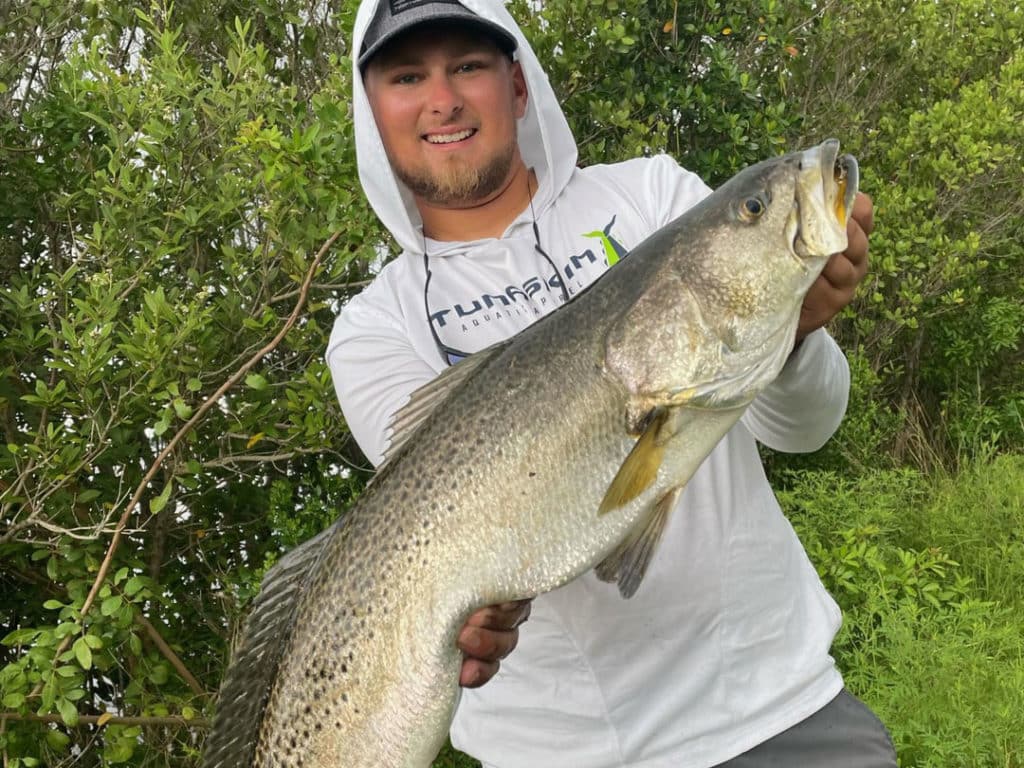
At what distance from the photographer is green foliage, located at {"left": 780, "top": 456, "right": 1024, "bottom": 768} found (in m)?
4.09

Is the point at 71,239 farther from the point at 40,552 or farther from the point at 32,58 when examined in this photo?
the point at 40,552

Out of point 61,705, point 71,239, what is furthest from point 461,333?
point 71,239

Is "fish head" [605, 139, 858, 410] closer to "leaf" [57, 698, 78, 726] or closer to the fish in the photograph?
the fish

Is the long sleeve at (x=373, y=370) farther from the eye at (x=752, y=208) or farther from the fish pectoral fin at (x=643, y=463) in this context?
the eye at (x=752, y=208)

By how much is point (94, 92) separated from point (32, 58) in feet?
2.84

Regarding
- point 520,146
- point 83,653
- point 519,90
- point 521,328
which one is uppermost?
point 519,90

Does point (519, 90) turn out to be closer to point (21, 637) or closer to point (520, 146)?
point (520, 146)

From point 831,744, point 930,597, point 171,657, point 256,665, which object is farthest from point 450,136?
point 930,597

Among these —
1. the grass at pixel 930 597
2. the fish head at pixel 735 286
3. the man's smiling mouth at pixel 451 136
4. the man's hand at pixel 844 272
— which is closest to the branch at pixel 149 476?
the man's smiling mouth at pixel 451 136

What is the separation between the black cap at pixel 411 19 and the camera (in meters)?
2.61

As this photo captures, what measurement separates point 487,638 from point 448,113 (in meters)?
1.24

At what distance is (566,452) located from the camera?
2.00 m

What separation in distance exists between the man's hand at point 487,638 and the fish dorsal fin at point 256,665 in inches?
14.8

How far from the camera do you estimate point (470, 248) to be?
269 centimetres
